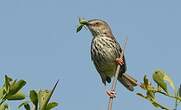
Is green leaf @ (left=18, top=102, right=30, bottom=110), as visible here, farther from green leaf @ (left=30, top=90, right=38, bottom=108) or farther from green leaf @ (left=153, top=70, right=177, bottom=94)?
green leaf @ (left=153, top=70, right=177, bottom=94)

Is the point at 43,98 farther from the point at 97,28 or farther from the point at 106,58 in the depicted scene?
the point at 97,28

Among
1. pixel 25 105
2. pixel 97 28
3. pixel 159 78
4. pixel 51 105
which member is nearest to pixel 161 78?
pixel 159 78

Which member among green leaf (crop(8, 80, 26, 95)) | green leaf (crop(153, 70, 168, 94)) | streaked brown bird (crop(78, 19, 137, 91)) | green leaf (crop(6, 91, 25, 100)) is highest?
streaked brown bird (crop(78, 19, 137, 91))

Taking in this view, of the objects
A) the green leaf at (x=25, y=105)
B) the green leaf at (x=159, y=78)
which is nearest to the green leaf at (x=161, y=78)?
the green leaf at (x=159, y=78)

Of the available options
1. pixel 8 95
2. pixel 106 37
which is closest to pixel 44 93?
pixel 8 95

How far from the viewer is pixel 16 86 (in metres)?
2.58

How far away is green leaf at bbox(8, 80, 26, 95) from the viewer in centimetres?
255

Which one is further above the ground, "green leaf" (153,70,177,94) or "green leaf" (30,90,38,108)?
"green leaf" (153,70,177,94)

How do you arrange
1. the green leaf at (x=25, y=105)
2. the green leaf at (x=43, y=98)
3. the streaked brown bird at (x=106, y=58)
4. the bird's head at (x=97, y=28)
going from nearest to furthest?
the green leaf at (x=43, y=98)
the green leaf at (x=25, y=105)
the streaked brown bird at (x=106, y=58)
the bird's head at (x=97, y=28)

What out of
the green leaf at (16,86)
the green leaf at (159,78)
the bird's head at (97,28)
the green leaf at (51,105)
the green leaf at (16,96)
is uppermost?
the bird's head at (97,28)

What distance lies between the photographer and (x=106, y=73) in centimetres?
1075

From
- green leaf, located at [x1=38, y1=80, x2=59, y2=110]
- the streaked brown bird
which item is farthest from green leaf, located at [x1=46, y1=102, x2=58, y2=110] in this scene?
the streaked brown bird

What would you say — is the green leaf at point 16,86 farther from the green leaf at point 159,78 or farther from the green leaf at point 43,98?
the green leaf at point 159,78

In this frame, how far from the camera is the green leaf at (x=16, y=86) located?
255cm
